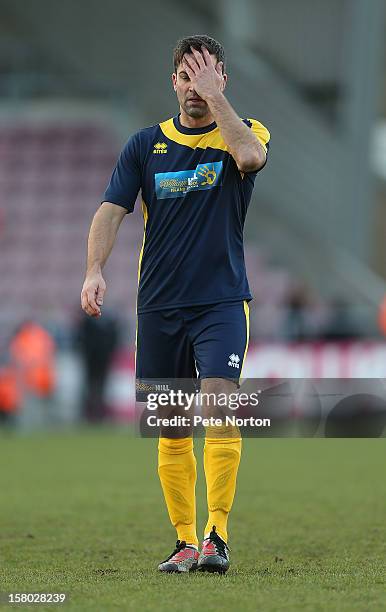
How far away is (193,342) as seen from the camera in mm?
5504

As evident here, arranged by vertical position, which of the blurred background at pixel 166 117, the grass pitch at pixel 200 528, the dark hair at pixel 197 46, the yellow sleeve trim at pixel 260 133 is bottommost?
the grass pitch at pixel 200 528

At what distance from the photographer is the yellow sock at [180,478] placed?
5.61 m

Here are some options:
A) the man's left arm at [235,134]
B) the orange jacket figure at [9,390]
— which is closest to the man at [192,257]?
the man's left arm at [235,134]

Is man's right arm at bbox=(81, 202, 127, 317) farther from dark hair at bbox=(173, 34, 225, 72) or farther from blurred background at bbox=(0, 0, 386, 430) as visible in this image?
blurred background at bbox=(0, 0, 386, 430)

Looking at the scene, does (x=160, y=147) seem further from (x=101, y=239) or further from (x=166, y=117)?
(x=166, y=117)

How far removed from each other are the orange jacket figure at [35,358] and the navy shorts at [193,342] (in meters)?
12.8

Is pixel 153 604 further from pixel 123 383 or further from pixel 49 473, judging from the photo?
pixel 123 383

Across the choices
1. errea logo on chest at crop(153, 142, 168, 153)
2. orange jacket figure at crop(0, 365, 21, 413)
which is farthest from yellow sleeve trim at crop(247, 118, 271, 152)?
orange jacket figure at crop(0, 365, 21, 413)

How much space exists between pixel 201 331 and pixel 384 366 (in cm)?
1289

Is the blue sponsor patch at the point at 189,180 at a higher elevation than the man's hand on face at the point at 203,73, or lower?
lower

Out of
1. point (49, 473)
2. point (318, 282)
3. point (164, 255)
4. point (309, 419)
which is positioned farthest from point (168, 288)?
point (318, 282)

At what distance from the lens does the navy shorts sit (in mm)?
5383

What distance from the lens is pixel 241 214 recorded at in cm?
555

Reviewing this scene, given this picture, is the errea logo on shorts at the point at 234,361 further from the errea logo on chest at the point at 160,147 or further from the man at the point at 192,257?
the errea logo on chest at the point at 160,147
